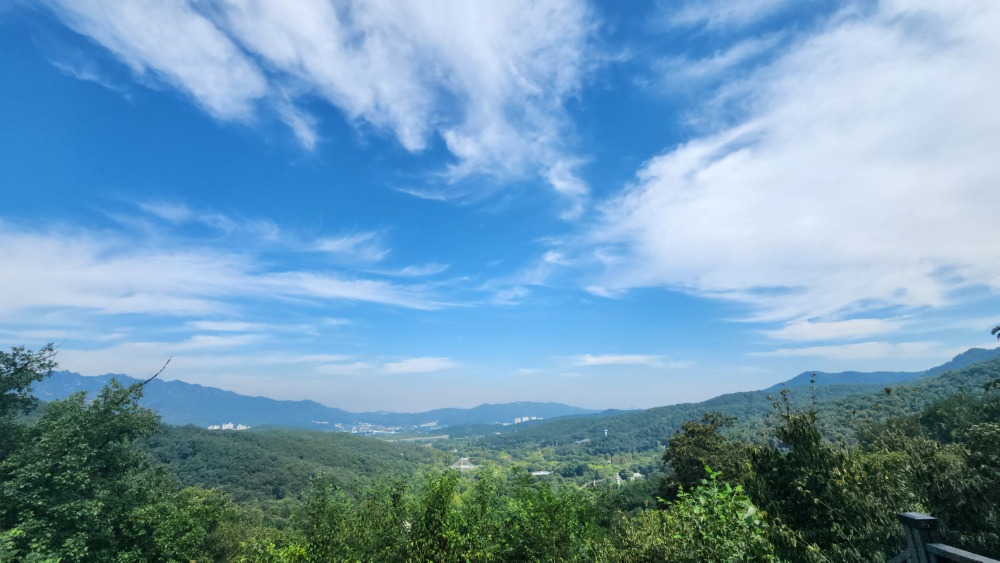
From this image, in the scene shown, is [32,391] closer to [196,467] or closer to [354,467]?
[196,467]

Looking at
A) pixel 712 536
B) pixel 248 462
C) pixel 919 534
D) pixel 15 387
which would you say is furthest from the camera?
pixel 248 462

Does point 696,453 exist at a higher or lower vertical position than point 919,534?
lower

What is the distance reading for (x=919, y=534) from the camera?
595 centimetres

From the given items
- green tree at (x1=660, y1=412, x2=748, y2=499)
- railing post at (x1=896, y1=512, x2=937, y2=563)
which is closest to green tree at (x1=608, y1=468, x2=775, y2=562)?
railing post at (x1=896, y1=512, x2=937, y2=563)

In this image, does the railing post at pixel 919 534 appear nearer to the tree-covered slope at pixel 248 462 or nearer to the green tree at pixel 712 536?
the green tree at pixel 712 536

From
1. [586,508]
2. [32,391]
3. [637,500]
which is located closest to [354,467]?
[637,500]

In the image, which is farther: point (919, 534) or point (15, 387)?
point (15, 387)

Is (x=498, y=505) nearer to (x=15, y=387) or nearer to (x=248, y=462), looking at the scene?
(x=15, y=387)

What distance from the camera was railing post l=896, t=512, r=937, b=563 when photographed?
5883 millimetres

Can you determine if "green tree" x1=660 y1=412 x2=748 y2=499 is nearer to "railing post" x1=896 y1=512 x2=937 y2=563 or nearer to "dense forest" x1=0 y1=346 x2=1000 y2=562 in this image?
"dense forest" x1=0 y1=346 x2=1000 y2=562

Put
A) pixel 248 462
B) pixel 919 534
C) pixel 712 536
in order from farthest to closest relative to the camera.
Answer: pixel 248 462 < pixel 712 536 < pixel 919 534

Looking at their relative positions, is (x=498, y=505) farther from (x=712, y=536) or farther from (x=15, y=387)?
(x=15, y=387)

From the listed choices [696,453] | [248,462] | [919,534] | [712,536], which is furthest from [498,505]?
[248,462]


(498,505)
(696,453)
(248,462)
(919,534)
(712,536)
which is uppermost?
(919,534)
